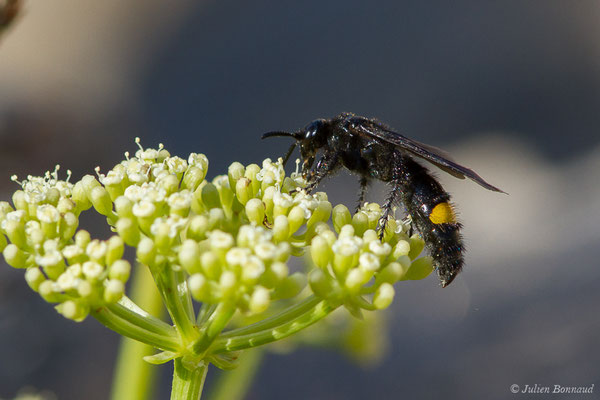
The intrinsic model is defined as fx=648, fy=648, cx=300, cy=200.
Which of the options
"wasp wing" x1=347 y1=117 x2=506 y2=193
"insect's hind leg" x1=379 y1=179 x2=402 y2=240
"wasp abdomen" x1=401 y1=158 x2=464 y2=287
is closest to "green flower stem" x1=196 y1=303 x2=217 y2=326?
"insect's hind leg" x1=379 y1=179 x2=402 y2=240

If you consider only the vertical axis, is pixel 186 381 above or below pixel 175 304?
below

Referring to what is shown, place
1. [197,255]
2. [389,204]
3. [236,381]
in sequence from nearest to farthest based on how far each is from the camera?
[197,255], [389,204], [236,381]

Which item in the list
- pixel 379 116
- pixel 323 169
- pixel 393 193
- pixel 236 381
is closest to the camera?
pixel 393 193

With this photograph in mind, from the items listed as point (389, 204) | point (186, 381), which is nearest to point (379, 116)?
point (389, 204)

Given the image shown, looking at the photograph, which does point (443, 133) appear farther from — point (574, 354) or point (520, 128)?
point (574, 354)

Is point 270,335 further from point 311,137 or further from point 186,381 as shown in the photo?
point 311,137

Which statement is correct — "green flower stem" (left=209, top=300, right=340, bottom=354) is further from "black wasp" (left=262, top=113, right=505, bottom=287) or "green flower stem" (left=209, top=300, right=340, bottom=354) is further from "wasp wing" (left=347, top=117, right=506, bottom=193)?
"wasp wing" (left=347, top=117, right=506, bottom=193)
